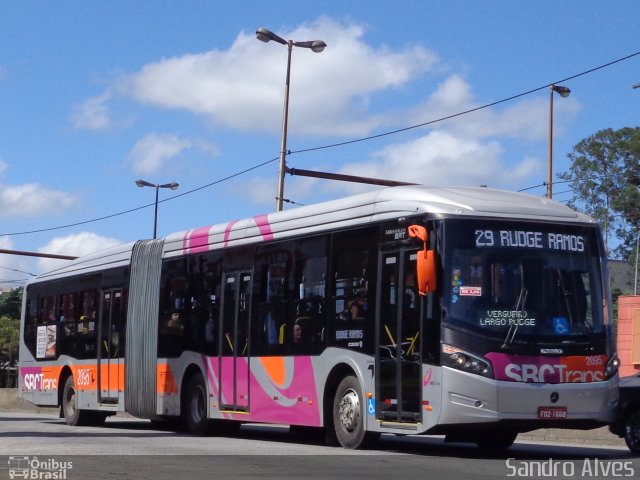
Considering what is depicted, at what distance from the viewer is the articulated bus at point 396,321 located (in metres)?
15.1

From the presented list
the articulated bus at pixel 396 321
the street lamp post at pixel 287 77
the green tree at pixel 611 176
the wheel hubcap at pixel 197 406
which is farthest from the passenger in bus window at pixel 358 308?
the green tree at pixel 611 176

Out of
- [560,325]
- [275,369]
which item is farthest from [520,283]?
[275,369]

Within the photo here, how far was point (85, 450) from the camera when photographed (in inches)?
623

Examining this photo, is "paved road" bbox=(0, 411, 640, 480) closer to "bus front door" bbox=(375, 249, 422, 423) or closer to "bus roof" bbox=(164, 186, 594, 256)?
"bus front door" bbox=(375, 249, 422, 423)

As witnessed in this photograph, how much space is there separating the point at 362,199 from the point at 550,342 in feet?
11.4

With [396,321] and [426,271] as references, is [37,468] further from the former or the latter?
[396,321]

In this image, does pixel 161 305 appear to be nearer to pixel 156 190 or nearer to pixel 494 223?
pixel 494 223

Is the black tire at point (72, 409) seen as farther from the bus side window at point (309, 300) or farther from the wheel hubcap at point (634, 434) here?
the wheel hubcap at point (634, 434)

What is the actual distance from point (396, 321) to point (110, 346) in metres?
10.3

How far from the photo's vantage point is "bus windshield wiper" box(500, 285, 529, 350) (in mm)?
15000

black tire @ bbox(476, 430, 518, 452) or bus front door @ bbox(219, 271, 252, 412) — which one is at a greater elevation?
bus front door @ bbox(219, 271, 252, 412)

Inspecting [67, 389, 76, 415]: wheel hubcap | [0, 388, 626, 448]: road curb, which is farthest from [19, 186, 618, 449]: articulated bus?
[67, 389, 76, 415]: wheel hubcap

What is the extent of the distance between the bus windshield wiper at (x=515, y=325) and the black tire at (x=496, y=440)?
266 centimetres

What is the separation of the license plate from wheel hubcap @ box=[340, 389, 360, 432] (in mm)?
2711
